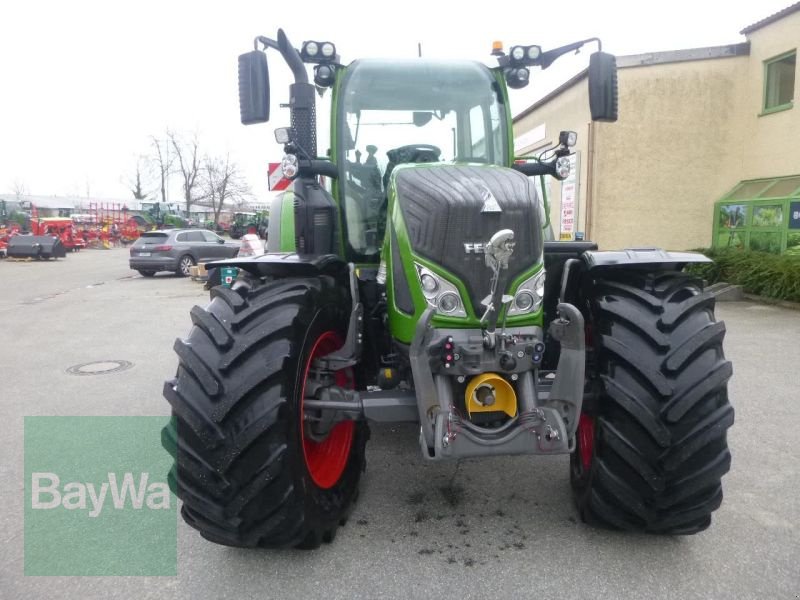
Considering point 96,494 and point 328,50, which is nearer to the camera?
point 96,494

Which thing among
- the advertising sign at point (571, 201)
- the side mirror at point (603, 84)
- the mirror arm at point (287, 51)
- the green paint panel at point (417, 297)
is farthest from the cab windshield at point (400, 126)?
the advertising sign at point (571, 201)

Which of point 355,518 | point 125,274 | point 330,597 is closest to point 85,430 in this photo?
point 355,518

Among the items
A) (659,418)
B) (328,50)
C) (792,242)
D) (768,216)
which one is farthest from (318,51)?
(768,216)

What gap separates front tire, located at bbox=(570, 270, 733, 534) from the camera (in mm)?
2703

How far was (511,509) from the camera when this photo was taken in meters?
3.39

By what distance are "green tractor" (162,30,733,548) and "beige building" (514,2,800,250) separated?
11.0 meters

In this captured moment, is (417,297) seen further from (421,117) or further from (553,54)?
(553,54)

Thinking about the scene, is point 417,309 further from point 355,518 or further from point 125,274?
point 125,274

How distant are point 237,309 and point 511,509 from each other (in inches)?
72.1

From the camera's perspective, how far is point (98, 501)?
3547 millimetres

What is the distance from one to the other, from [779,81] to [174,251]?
668 inches

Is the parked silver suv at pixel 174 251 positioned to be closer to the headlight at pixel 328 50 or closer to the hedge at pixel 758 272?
the hedge at pixel 758 272

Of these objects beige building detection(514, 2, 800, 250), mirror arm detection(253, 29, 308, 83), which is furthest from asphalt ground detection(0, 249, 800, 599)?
beige building detection(514, 2, 800, 250)

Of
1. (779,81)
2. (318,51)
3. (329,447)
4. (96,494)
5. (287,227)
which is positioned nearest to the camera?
(329,447)
